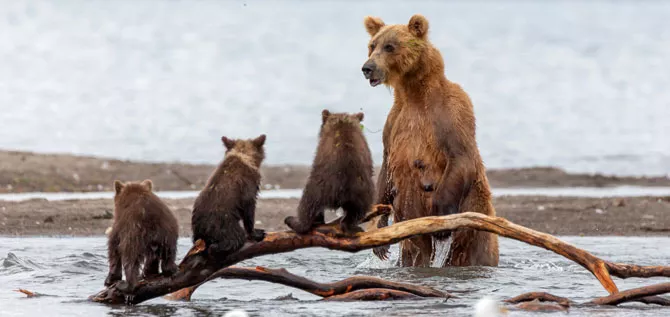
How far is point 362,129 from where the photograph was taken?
8.49 m

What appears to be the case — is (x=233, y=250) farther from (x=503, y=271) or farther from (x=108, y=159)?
(x=108, y=159)

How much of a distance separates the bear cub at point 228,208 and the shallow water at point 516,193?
34.3ft

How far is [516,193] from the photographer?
21.0m

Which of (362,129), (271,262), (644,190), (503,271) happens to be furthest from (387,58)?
(644,190)

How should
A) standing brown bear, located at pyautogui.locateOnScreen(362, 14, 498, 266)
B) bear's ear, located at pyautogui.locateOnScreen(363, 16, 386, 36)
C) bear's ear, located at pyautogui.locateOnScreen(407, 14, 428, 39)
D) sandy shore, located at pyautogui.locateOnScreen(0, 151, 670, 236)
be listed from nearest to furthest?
standing brown bear, located at pyautogui.locateOnScreen(362, 14, 498, 266) → bear's ear, located at pyautogui.locateOnScreen(407, 14, 428, 39) → bear's ear, located at pyautogui.locateOnScreen(363, 16, 386, 36) → sandy shore, located at pyautogui.locateOnScreen(0, 151, 670, 236)

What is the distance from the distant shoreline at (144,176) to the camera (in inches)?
795

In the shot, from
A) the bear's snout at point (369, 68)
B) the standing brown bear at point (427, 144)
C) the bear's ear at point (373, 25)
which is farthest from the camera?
the bear's ear at point (373, 25)

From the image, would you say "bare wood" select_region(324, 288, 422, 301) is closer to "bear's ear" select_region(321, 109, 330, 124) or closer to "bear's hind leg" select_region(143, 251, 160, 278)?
"bear's ear" select_region(321, 109, 330, 124)

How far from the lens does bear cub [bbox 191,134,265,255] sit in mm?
7867

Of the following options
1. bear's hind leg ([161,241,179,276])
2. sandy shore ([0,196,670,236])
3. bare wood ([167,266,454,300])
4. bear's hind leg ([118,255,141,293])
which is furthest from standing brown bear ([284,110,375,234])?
sandy shore ([0,196,670,236])

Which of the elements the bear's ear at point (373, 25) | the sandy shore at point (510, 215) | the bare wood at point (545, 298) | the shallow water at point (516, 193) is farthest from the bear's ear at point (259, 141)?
the shallow water at point (516, 193)

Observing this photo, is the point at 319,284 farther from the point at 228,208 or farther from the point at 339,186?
the point at 228,208

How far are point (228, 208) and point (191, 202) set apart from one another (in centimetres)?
991

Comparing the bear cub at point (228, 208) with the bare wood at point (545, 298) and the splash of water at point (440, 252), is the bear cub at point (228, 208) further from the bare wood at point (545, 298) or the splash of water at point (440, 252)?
the splash of water at point (440, 252)
